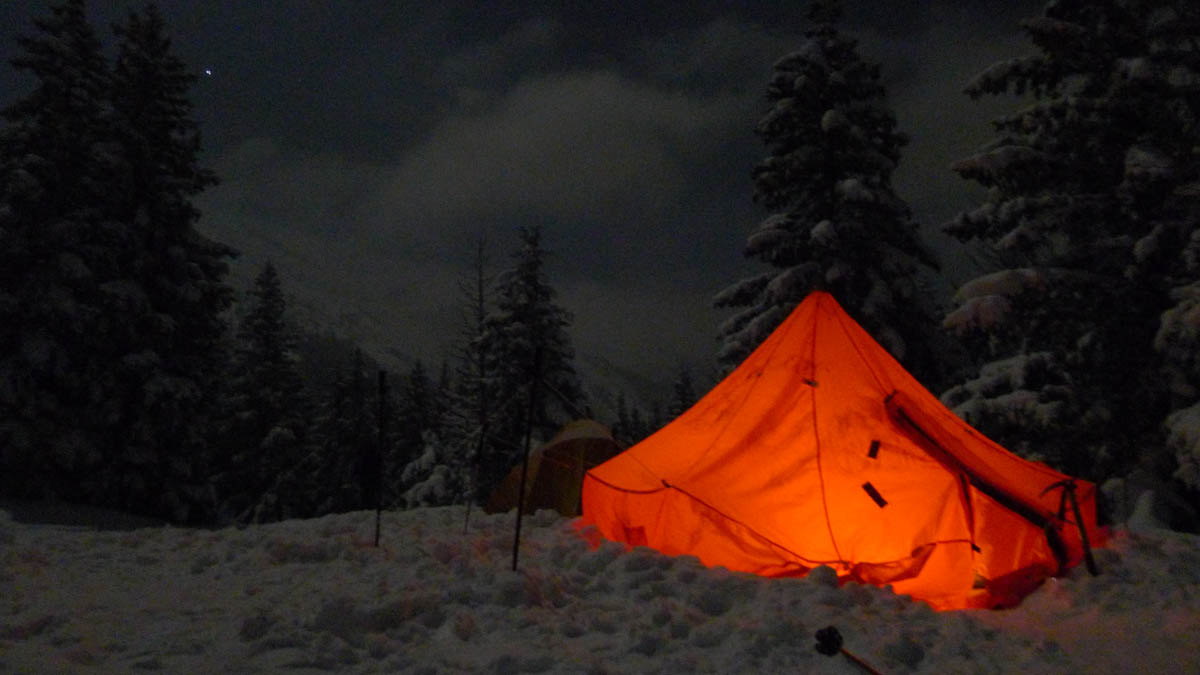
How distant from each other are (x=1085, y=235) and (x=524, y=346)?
15.1 metres

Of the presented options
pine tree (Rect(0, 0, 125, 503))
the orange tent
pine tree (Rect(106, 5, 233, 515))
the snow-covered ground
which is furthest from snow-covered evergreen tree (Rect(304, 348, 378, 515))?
the orange tent

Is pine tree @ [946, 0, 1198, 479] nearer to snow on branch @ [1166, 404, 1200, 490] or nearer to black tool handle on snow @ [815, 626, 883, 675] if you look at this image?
snow on branch @ [1166, 404, 1200, 490]

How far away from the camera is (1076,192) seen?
10.5 metres

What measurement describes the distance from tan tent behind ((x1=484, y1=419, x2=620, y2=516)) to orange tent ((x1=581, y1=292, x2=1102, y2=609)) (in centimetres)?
266

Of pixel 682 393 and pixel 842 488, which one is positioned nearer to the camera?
pixel 842 488

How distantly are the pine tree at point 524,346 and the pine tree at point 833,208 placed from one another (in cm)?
781

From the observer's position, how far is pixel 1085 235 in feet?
34.4

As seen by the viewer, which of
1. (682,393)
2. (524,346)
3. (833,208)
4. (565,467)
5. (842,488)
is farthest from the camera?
(682,393)

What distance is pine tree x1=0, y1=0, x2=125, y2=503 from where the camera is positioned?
561 inches

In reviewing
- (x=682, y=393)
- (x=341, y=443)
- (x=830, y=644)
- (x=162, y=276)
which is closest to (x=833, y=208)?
(x=830, y=644)

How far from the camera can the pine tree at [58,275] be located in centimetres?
1425

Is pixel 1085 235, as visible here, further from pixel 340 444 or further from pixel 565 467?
pixel 340 444

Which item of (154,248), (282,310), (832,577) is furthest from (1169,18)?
(282,310)

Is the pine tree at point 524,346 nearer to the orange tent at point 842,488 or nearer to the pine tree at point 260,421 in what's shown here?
the pine tree at point 260,421
